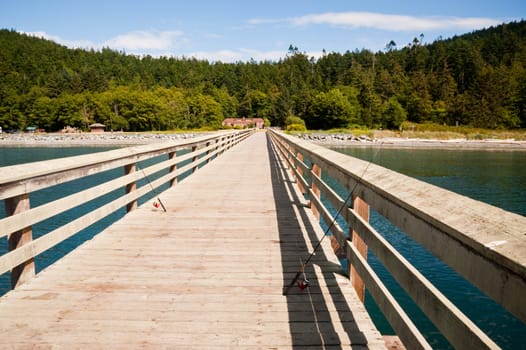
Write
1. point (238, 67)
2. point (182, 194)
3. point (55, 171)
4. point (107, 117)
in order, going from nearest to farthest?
point (55, 171), point (182, 194), point (107, 117), point (238, 67)

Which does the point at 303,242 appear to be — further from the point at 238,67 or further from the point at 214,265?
the point at 238,67

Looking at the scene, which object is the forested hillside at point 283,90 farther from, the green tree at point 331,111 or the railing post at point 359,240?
the railing post at point 359,240

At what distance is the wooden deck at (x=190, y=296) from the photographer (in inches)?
104

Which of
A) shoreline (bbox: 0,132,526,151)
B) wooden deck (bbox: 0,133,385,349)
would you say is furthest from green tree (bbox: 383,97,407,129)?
wooden deck (bbox: 0,133,385,349)

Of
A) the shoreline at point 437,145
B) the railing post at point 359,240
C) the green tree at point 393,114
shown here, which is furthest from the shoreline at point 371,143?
the railing post at point 359,240

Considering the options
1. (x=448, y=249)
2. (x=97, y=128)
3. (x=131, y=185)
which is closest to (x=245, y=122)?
(x=97, y=128)

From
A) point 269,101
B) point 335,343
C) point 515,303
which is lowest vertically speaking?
point 335,343

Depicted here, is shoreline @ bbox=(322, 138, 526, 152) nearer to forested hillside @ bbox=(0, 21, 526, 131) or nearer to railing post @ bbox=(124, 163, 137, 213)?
forested hillside @ bbox=(0, 21, 526, 131)

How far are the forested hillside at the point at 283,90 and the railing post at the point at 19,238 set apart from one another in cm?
8998

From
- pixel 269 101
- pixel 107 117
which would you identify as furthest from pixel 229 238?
pixel 269 101

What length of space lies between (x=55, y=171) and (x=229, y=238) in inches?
84.7

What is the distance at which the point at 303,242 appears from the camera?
192 inches

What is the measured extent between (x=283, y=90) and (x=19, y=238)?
12071 centimetres

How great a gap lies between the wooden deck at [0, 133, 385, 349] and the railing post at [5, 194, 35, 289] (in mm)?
98
